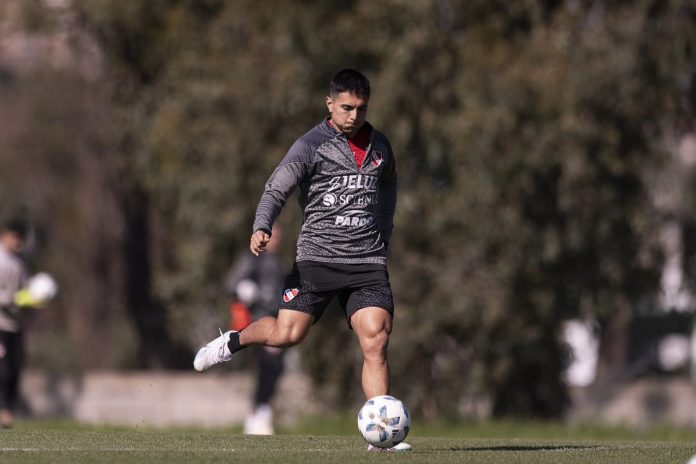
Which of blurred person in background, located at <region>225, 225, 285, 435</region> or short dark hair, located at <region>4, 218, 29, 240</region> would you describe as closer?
short dark hair, located at <region>4, 218, 29, 240</region>

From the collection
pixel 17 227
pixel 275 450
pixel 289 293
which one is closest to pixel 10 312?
pixel 17 227

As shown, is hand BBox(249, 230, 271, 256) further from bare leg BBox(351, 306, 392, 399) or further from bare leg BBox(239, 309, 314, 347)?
bare leg BBox(351, 306, 392, 399)

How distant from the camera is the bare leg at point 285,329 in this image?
32.0 ft

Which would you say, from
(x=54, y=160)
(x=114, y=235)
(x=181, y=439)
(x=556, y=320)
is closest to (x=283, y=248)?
(x=556, y=320)

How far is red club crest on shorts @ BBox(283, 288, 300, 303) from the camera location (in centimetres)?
980

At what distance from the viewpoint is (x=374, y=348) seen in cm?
952

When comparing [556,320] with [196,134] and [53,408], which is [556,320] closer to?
[196,134]

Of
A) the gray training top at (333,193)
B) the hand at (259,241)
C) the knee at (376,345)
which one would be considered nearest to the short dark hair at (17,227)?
the gray training top at (333,193)

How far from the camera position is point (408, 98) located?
19.4 meters

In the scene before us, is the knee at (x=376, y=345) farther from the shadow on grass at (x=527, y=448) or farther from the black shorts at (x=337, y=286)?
the shadow on grass at (x=527, y=448)

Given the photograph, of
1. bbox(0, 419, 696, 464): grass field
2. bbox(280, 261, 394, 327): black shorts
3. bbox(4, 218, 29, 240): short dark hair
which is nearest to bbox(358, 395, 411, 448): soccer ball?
bbox(0, 419, 696, 464): grass field

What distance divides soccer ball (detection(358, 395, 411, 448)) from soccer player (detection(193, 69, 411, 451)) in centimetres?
30

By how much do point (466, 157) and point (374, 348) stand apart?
9.78m

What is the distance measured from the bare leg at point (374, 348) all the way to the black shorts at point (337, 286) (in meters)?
0.11
